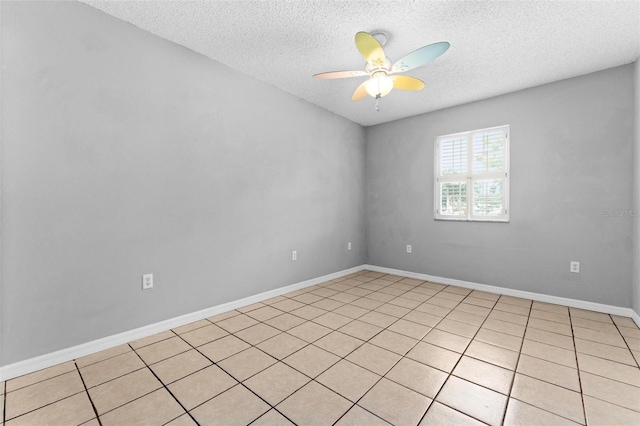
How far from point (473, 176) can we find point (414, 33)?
2252 millimetres

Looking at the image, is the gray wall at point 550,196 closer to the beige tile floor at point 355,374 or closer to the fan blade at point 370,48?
the beige tile floor at point 355,374

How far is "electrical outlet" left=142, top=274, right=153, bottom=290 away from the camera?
2.34 m

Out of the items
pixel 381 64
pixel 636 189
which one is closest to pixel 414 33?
pixel 381 64

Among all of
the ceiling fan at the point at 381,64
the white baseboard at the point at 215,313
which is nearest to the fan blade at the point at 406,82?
the ceiling fan at the point at 381,64

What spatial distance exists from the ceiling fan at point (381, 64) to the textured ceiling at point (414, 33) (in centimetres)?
31

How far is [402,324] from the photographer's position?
2613 mm

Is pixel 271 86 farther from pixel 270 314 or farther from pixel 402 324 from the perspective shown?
pixel 402 324

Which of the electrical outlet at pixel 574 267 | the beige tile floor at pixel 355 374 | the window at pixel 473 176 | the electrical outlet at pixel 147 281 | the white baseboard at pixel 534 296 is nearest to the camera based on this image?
the beige tile floor at pixel 355 374

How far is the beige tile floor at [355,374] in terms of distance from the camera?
57.3 inches

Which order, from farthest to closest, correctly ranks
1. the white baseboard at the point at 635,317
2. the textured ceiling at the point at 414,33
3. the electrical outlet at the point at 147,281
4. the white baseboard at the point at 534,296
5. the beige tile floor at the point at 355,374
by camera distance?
1. the white baseboard at the point at 534,296
2. the white baseboard at the point at 635,317
3. the electrical outlet at the point at 147,281
4. the textured ceiling at the point at 414,33
5. the beige tile floor at the point at 355,374

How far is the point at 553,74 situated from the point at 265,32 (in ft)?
10.2

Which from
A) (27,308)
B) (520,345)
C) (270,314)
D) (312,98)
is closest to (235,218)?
(270,314)

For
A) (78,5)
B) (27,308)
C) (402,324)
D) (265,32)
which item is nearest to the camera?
(27,308)

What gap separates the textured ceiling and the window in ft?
2.50
